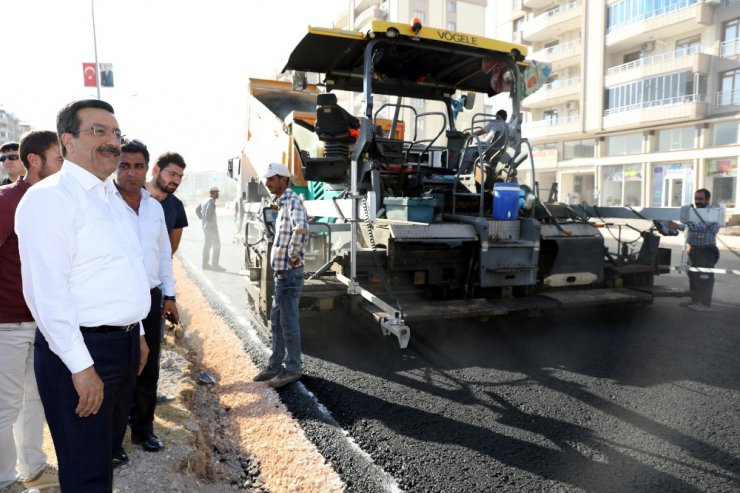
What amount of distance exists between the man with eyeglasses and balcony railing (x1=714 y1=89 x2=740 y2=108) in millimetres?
30116

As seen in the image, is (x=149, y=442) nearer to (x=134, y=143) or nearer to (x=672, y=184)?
(x=134, y=143)

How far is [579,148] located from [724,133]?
30.0ft

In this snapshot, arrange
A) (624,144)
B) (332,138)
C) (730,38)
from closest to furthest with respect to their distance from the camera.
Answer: (332,138), (730,38), (624,144)

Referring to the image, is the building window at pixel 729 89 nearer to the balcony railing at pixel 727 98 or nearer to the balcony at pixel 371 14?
the balcony railing at pixel 727 98

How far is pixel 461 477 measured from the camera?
2875 millimetres

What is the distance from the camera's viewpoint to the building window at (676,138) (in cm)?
2723

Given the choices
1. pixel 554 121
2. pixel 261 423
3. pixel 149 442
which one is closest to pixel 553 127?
pixel 554 121

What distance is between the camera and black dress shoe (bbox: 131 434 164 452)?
3070mm

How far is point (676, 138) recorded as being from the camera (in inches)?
1101

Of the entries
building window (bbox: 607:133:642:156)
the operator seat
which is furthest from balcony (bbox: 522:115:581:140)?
the operator seat

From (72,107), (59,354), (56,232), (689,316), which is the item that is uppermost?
(72,107)

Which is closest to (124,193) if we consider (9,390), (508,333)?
(9,390)

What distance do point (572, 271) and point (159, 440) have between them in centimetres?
454

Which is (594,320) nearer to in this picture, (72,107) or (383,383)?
(383,383)
